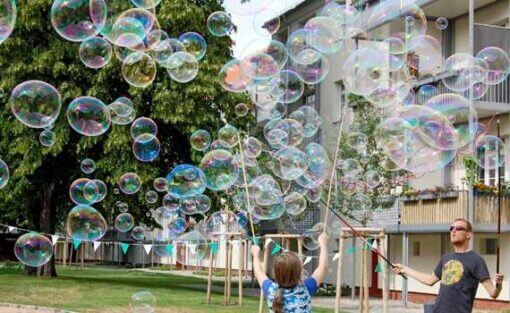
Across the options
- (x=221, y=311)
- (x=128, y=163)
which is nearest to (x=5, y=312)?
(x=221, y=311)

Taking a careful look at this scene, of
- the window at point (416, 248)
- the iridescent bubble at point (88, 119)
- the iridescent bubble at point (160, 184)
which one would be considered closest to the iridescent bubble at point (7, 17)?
the iridescent bubble at point (88, 119)

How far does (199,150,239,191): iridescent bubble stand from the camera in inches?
570

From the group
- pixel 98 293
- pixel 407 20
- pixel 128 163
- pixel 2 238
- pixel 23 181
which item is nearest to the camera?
pixel 407 20

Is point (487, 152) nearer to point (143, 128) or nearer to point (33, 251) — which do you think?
point (143, 128)

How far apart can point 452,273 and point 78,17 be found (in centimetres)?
834

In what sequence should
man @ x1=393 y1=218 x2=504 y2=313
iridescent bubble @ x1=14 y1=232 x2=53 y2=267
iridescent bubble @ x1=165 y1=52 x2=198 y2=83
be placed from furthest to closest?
iridescent bubble @ x1=165 y1=52 x2=198 y2=83, iridescent bubble @ x1=14 y1=232 x2=53 y2=267, man @ x1=393 y1=218 x2=504 y2=313

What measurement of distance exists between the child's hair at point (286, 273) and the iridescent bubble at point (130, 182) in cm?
1576

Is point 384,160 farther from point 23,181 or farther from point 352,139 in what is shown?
point 23,181

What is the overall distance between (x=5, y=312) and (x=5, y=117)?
969 cm

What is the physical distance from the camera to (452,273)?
20.4 ft

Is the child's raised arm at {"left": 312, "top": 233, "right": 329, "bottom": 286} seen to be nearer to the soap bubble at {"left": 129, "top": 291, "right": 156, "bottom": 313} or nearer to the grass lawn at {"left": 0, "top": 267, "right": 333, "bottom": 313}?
the soap bubble at {"left": 129, "top": 291, "right": 156, "bottom": 313}

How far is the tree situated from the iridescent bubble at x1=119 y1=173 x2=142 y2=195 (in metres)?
0.27

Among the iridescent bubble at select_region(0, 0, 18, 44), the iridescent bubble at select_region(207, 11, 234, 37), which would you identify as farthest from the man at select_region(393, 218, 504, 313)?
the iridescent bubble at select_region(207, 11, 234, 37)

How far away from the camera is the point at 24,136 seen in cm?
2258
